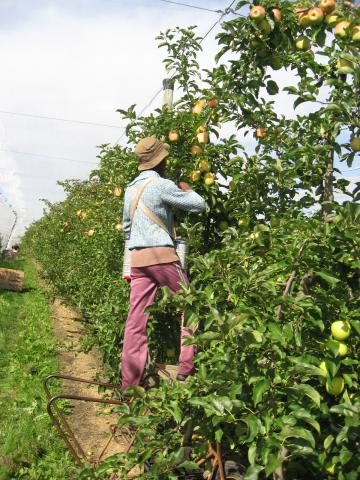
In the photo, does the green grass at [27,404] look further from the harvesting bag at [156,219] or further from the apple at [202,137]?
the apple at [202,137]

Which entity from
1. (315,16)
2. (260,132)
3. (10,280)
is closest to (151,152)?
(260,132)

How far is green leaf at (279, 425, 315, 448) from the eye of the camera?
1407 millimetres

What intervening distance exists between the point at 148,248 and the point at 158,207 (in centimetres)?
23

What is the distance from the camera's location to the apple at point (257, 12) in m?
2.36

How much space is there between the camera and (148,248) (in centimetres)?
278

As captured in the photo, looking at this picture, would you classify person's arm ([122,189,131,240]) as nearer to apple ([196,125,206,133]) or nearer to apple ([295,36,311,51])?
apple ([196,125,206,133])

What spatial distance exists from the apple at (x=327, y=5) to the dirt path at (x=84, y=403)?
8.59 feet

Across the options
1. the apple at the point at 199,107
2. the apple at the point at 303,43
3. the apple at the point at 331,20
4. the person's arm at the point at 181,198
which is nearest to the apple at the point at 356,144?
the apple at the point at 331,20

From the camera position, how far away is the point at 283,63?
2.55 m

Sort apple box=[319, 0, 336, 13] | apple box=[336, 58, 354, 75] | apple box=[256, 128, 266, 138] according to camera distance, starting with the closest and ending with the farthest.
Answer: apple box=[336, 58, 354, 75] < apple box=[319, 0, 336, 13] < apple box=[256, 128, 266, 138]

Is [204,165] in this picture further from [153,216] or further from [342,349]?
[342,349]

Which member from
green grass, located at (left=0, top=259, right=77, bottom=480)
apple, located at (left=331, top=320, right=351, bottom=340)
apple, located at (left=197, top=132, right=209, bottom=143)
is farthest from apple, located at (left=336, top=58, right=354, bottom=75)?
green grass, located at (left=0, top=259, right=77, bottom=480)

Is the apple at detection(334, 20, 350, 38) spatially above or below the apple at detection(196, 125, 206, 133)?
above

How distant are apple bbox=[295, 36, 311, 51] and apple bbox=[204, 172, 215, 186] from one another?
0.89 meters
